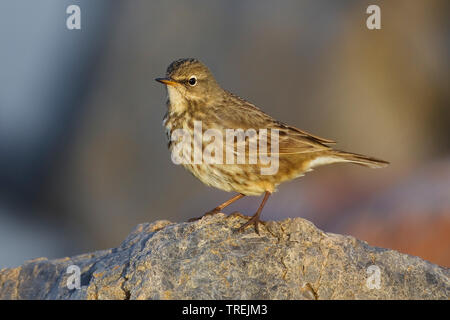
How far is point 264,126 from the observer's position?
6859mm

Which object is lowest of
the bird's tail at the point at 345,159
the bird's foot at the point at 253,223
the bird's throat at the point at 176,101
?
the bird's foot at the point at 253,223

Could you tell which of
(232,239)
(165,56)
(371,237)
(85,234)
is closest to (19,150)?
(85,234)

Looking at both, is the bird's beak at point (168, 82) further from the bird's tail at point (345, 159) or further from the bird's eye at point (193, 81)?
the bird's tail at point (345, 159)

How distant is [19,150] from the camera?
14008 millimetres

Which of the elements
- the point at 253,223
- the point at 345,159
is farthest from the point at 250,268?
the point at 345,159

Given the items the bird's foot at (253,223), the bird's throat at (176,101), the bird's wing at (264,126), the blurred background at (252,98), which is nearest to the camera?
the bird's foot at (253,223)

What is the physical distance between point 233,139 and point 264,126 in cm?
46

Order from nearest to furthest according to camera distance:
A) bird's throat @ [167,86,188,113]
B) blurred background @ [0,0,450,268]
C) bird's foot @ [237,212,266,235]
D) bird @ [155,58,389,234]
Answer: bird's foot @ [237,212,266,235]
bird @ [155,58,389,234]
bird's throat @ [167,86,188,113]
blurred background @ [0,0,450,268]

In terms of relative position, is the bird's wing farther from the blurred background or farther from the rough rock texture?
the blurred background

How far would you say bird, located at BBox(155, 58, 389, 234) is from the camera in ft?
21.2

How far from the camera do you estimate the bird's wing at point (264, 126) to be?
673cm

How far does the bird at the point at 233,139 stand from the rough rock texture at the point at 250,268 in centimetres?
76

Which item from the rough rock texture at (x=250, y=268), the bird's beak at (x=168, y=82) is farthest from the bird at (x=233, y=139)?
the rough rock texture at (x=250, y=268)

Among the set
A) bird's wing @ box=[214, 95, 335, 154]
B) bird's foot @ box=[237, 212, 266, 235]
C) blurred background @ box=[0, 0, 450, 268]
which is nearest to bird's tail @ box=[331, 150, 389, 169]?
bird's wing @ box=[214, 95, 335, 154]
